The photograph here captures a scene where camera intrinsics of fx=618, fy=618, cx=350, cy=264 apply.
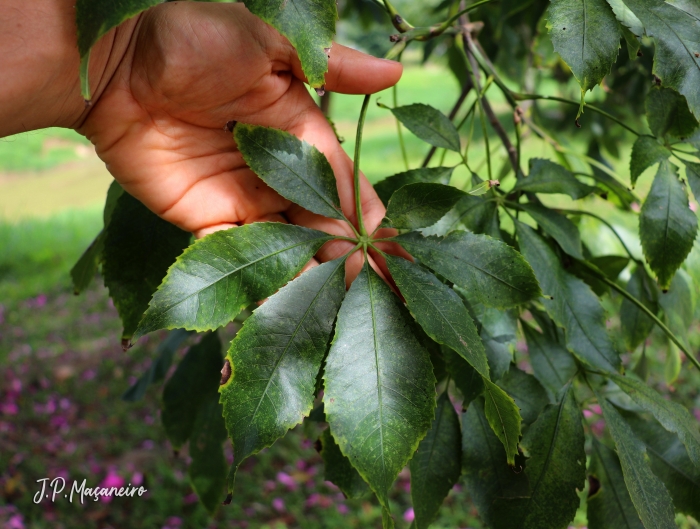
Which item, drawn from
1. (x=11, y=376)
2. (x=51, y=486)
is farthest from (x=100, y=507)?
(x=11, y=376)

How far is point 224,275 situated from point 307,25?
245mm

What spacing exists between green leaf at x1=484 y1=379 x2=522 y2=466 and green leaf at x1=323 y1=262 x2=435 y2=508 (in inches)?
2.2

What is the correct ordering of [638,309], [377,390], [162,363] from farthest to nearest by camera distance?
[162,363], [638,309], [377,390]

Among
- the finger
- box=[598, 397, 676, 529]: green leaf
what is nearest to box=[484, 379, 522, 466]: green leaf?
box=[598, 397, 676, 529]: green leaf

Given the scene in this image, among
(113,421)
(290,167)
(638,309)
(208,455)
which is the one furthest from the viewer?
(113,421)

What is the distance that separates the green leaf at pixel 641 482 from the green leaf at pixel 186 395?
2.11 feet

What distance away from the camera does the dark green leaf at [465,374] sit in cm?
66

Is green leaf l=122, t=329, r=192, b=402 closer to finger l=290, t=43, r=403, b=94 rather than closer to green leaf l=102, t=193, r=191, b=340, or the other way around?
green leaf l=102, t=193, r=191, b=340

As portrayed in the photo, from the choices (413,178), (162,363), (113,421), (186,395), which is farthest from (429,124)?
(113,421)

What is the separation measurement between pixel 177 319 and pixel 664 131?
60 cm

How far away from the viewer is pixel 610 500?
0.73 metres

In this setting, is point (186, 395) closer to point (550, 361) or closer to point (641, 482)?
point (550, 361)

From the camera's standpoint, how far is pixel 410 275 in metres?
0.62

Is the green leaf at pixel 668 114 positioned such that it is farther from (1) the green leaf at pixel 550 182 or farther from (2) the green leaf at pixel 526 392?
(2) the green leaf at pixel 526 392
